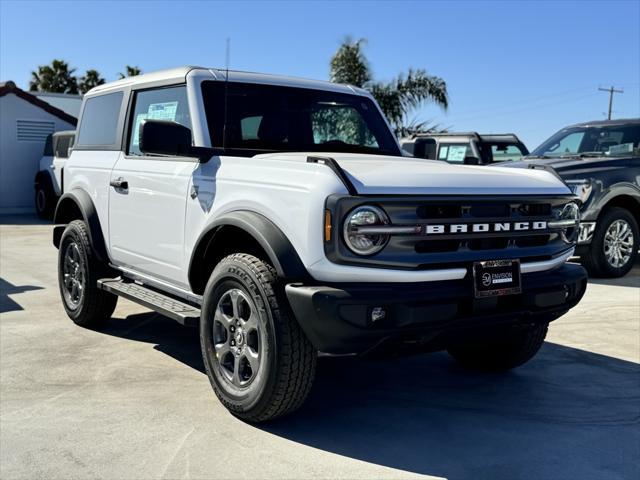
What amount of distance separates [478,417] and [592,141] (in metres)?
6.39

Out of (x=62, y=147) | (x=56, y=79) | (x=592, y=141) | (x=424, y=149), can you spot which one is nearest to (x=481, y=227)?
(x=424, y=149)

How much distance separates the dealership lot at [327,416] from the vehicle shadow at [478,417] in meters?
0.01

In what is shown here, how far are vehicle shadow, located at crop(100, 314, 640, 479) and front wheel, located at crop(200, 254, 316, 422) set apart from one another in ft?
0.77

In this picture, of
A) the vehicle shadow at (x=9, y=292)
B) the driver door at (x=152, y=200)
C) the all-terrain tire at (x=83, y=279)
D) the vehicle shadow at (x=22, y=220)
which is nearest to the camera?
the driver door at (x=152, y=200)

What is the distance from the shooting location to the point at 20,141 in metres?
19.5

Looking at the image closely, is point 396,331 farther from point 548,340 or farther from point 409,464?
point 548,340

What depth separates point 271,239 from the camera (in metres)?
3.38

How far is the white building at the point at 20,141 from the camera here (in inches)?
755

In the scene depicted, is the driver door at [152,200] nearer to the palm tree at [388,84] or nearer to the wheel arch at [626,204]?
the wheel arch at [626,204]

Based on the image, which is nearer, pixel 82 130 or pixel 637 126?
pixel 82 130

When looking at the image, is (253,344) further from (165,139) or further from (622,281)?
(622,281)

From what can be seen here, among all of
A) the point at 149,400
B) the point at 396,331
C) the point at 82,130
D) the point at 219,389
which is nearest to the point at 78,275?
the point at 82,130

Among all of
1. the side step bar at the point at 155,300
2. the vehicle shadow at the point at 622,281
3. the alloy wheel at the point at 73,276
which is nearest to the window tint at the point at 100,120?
the alloy wheel at the point at 73,276

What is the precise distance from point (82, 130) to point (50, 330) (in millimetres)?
1728
